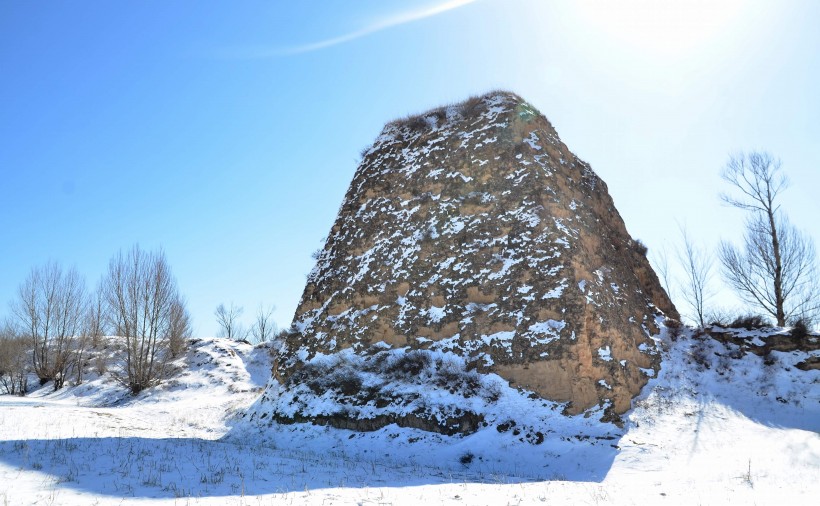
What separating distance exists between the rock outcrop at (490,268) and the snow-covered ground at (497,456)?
109 centimetres

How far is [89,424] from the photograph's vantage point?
1384 cm

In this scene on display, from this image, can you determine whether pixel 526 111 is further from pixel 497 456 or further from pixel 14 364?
pixel 14 364

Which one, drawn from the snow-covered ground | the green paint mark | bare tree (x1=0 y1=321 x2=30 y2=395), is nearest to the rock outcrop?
the green paint mark

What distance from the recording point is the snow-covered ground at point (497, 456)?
664 centimetres

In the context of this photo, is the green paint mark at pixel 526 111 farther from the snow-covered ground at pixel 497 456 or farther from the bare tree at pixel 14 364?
the bare tree at pixel 14 364

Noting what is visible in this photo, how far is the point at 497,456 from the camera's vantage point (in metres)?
10.6

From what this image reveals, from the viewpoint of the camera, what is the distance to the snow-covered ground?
6.64 metres

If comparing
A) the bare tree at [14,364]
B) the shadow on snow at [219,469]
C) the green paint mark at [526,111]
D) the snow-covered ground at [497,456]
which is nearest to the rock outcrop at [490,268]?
the green paint mark at [526,111]

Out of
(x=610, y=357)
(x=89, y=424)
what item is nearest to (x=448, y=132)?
(x=610, y=357)

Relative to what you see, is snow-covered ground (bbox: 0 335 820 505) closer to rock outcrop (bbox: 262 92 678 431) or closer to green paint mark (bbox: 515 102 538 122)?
rock outcrop (bbox: 262 92 678 431)

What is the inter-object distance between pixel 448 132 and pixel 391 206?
3514 millimetres

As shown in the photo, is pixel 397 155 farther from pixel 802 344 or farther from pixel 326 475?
pixel 802 344

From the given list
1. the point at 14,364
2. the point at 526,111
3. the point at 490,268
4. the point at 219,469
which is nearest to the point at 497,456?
the point at 490,268

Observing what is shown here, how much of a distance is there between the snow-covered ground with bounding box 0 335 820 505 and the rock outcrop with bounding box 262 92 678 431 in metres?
1.09
